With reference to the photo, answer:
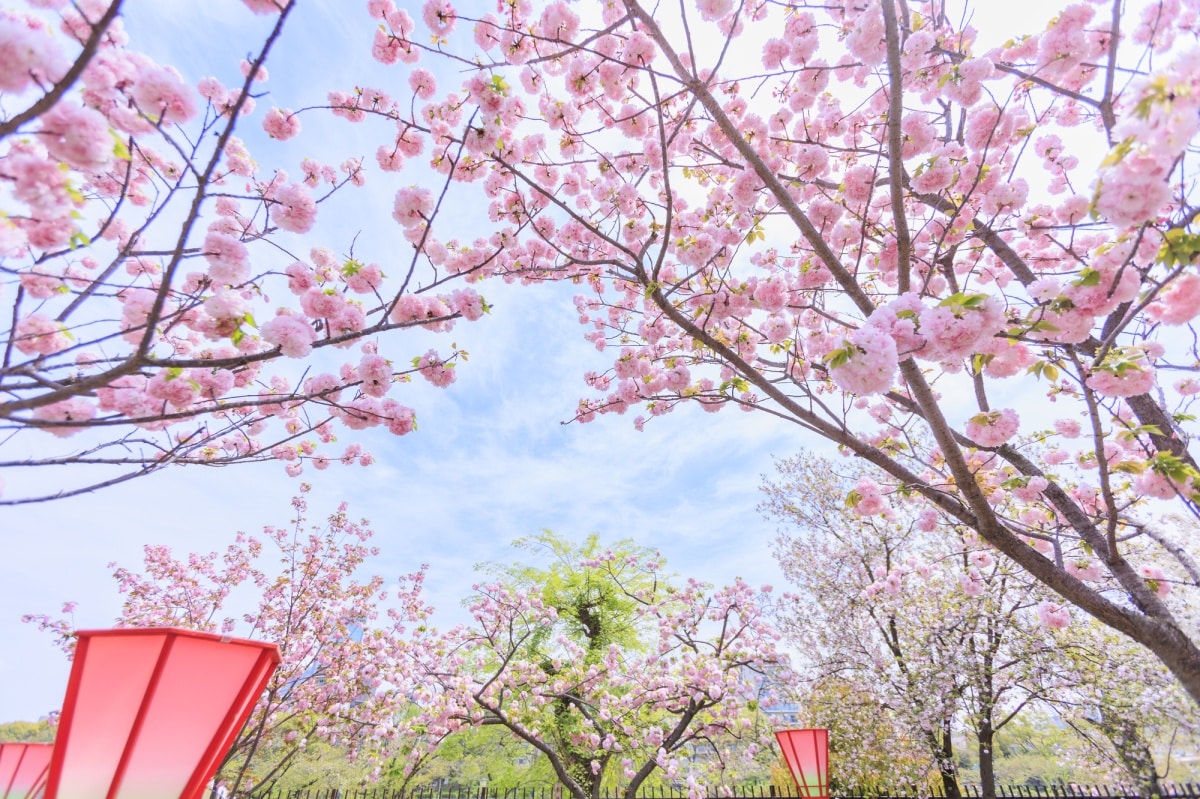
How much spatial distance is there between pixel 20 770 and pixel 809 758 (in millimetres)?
6420

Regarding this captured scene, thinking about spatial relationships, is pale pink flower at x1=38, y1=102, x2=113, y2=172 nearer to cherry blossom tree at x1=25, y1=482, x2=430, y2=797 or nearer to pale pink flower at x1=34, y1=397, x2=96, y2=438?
pale pink flower at x1=34, y1=397, x2=96, y2=438

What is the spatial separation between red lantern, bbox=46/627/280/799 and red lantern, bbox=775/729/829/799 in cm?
389

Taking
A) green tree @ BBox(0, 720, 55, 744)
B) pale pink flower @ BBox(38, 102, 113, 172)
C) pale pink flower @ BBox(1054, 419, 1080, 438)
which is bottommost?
green tree @ BBox(0, 720, 55, 744)

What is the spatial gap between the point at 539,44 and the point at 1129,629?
516cm

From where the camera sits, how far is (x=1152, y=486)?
290 centimetres

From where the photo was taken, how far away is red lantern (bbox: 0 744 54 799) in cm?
410

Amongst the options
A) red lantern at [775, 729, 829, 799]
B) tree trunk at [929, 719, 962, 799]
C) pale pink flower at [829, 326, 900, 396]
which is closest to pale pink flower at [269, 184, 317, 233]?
pale pink flower at [829, 326, 900, 396]

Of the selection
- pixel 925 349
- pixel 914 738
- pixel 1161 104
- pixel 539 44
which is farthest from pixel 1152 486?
pixel 914 738

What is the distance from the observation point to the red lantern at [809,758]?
3.79m

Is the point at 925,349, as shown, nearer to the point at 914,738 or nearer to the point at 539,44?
the point at 539,44

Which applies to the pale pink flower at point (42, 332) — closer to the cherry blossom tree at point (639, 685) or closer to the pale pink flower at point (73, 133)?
the pale pink flower at point (73, 133)

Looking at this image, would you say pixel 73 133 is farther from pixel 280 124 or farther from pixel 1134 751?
pixel 1134 751

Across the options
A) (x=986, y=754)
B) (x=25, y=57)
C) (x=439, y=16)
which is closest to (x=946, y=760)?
(x=986, y=754)

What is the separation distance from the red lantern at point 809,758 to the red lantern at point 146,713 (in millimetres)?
3886
